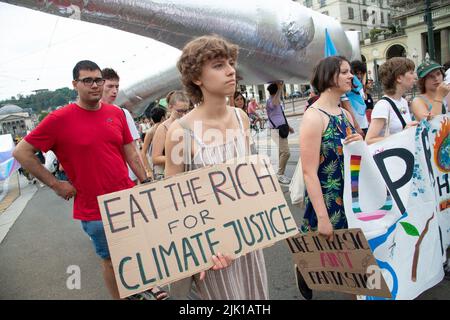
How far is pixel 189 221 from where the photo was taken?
1572mm

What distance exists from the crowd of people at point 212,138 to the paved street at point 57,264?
63cm

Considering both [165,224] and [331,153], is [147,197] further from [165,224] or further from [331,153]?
[331,153]

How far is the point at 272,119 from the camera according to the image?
6.37 m

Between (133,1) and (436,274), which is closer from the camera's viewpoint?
(436,274)

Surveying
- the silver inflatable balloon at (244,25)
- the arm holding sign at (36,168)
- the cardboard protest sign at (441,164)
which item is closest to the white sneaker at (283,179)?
the silver inflatable balloon at (244,25)

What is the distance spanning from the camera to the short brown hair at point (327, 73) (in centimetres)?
221

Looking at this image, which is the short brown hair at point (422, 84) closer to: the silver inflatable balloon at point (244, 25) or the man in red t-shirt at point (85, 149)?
the silver inflatable balloon at point (244, 25)

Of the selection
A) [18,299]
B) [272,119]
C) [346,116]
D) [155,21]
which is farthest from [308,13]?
[18,299]

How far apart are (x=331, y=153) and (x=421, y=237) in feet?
2.76

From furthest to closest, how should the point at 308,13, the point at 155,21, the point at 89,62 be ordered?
the point at 308,13, the point at 155,21, the point at 89,62

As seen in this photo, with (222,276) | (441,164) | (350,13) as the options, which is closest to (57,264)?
(222,276)

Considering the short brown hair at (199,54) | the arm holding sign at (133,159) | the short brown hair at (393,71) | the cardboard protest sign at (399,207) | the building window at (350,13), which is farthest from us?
the building window at (350,13)

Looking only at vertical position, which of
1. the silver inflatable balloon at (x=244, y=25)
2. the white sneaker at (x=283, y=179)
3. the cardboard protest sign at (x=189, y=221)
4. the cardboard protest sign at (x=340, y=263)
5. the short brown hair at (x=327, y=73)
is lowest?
the white sneaker at (x=283, y=179)

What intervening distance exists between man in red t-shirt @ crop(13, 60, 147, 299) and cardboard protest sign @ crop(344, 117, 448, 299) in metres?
1.59
